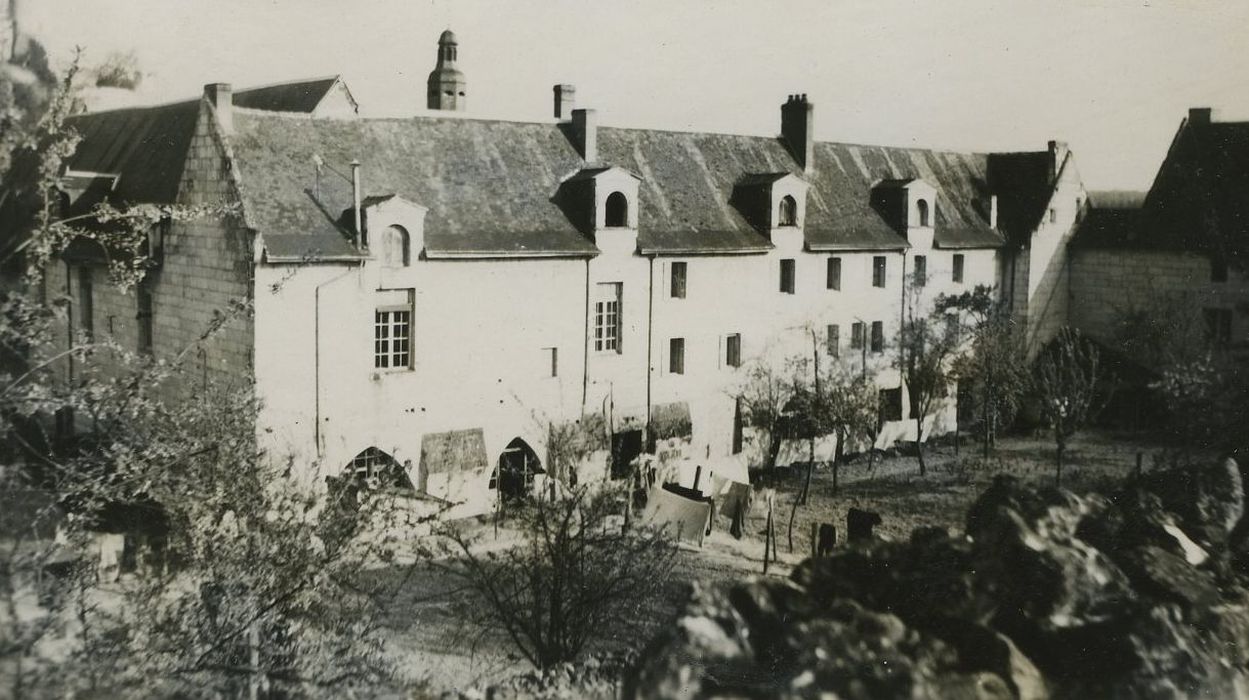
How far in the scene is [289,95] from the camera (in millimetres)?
35750

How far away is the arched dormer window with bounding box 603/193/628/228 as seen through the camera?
29.8 meters

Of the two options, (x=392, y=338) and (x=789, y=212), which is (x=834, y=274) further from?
(x=392, y=338)

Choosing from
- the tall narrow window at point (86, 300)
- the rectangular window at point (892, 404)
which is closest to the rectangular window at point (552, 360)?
the tall narrow window at point (86, 300)

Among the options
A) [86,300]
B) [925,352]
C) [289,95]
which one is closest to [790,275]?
[925,352]

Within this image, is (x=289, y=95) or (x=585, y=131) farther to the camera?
(x=289, y=95)

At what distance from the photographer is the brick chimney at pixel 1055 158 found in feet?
135

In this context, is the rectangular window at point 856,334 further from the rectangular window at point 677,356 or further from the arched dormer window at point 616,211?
the arched dormer window at point 616,211

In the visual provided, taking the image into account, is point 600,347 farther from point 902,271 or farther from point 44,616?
point 44,616

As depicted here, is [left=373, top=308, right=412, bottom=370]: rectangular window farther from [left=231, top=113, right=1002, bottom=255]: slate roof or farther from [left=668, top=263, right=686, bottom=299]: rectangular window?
[left=668, top=263, right=686, bottom=299]: rectangular window

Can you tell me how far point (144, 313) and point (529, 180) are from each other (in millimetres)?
10284

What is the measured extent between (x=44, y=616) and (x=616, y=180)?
21121mm

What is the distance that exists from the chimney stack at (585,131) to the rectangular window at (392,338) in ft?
27.2

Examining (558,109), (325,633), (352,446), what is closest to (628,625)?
(325,633)

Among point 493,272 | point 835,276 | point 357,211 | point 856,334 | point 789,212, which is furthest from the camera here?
point 856,334
